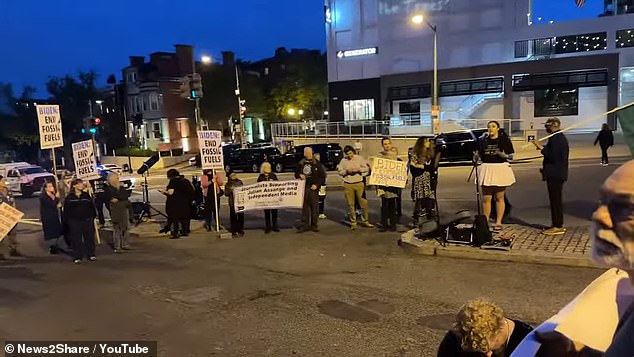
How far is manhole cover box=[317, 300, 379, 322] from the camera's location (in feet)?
20.4

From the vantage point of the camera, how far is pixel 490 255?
8297mm

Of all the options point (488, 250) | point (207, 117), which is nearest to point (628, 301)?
point (488, 250)

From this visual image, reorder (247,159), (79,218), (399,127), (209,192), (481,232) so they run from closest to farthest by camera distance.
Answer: (481,232) → (79,218) → (209,192) → (247,159) → (399,127)

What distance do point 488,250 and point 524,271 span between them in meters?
0.86

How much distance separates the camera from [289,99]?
56.0 m

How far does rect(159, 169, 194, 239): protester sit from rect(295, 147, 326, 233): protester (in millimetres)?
2623

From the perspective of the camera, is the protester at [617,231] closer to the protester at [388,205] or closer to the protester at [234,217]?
the protester at [388,205]

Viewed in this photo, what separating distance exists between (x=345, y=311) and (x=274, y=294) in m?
1.28

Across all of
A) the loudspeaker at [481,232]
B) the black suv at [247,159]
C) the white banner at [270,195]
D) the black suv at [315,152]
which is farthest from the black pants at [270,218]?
the black suv at [247,159]

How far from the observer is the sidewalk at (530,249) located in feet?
25.6

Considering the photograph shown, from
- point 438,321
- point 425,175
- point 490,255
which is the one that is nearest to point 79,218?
point 425,175

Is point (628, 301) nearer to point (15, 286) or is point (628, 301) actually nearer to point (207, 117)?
point (15, 286)

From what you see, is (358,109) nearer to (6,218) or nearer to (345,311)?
(6,218)

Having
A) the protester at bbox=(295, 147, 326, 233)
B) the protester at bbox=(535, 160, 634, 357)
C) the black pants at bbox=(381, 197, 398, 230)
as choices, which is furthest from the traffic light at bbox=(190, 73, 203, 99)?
the protester at bbox=(535, 160, 634, 357)
